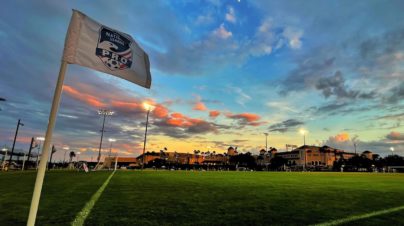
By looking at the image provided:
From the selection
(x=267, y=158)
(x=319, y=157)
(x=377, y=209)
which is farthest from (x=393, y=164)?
(x=377, y=209)

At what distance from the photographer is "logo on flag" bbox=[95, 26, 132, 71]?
5025 millimetres

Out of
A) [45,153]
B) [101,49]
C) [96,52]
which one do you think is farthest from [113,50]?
[45,153]

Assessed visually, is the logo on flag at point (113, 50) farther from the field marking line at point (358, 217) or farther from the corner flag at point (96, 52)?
the field marking line at point (358, 217)

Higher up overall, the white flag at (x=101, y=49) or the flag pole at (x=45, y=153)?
the white flag at (x=101, y=49)

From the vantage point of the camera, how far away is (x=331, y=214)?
6461 millimetres

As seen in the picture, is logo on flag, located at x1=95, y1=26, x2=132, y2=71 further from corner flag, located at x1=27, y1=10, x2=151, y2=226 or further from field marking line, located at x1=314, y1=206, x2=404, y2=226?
field marking line, located at x1=314, y1=206, x2=404, y2=226

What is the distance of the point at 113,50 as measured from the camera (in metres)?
5.23

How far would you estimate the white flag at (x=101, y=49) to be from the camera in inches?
186

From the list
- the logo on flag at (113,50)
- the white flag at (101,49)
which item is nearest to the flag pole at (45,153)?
the white flag at (101,49)

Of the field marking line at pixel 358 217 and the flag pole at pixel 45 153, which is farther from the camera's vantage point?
the field marking line at pixel 358 217

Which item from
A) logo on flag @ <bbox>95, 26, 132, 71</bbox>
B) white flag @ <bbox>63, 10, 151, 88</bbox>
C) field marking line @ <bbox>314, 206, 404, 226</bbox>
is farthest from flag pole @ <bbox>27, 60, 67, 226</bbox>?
field marking line @ <bbox>314, 206, 404, 226</bbox>

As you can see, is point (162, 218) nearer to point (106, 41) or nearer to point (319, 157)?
point (106, 41)

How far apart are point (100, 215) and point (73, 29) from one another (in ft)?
12.6

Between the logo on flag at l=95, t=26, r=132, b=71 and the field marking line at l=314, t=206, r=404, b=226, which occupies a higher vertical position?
the logo on flag at l=95, t=26, r=132, b=71
